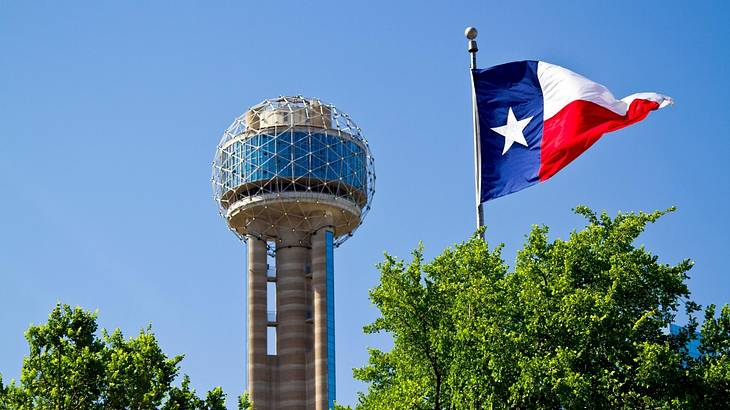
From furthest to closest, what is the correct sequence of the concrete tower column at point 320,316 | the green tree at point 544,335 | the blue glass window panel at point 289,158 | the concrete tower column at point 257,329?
the blue glass window panel at point 289,158 → the concrete tower column at point 257,329 → the concrete tower column at point 320,316 → the green tree at point 544,335

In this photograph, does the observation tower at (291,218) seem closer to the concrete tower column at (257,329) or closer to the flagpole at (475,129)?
the concrete tower column at (257,329)

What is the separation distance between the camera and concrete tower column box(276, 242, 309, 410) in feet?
435

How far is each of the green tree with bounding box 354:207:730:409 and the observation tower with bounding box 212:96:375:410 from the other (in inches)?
3230

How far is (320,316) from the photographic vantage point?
5192 inches

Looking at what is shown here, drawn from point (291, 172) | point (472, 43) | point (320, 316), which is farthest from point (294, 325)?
point (472, 43)

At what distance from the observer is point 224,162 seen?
140 m

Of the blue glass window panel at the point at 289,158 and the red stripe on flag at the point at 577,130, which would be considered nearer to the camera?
the red stripe on flag at the point at 577,130

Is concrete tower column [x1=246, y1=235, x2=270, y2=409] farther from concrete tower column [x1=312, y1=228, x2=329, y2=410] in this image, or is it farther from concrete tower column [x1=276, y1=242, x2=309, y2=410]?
concrete tower column [x1=312, y1=228, x2=329, y2=410]

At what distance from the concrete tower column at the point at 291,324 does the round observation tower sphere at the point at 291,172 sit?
7.53ft

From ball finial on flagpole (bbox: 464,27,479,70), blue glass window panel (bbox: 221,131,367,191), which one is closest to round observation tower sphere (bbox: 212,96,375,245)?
blue glass window panel (bbox: 221,131,367,191)

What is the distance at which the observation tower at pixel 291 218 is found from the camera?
13262cm

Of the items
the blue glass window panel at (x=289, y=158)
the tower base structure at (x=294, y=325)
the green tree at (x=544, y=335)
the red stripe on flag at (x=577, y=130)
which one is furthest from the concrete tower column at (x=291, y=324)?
the red stripe on flag at (x=577, y=130)

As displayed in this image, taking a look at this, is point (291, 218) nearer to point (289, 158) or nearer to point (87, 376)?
point (289, 158)

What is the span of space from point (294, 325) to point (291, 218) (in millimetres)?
12809
